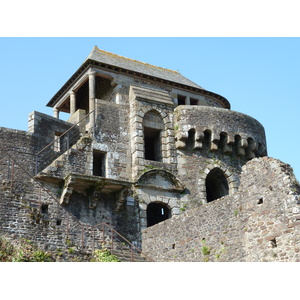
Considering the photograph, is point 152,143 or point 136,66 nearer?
point 152,143

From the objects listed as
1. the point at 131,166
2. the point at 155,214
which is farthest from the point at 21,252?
the point at 155,214

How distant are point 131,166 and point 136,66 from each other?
5.72 metres

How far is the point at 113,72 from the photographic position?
22797 millimetres

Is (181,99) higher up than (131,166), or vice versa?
(181,99)

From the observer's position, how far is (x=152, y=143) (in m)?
23.3

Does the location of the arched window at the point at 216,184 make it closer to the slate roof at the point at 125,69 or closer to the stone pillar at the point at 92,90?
the slate roof at the point at 125,69

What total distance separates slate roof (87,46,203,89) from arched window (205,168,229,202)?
4.82 m

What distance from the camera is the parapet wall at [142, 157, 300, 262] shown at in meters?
12.8

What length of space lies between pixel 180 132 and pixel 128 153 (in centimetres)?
239

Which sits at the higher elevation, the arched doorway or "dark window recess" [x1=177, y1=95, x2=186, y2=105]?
→ "dark window recess" [x1=177, y1=95, x2=186, y2=105]

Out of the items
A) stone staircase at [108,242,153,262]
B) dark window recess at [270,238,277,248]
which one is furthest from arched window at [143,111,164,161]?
dark window recess at [270,238,277,248]

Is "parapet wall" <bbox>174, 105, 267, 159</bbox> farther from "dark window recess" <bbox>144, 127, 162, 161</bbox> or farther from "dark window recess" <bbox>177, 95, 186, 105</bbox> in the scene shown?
"dark window recess" <bbox>177, 95, 186, 105</bbox>

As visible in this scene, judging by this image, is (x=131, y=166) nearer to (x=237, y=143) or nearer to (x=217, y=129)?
(x=217, y=129)

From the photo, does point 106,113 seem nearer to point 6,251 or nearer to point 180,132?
point 180,132
